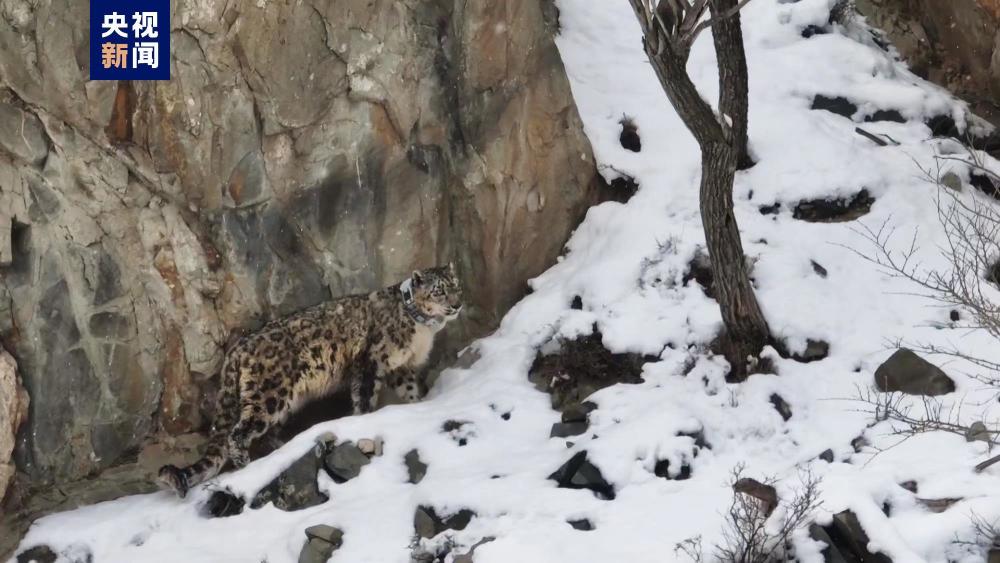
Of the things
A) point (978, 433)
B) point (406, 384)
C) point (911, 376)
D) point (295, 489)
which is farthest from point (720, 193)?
point (295, 489)

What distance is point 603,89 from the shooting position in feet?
41.8

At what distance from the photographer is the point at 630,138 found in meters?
12.2

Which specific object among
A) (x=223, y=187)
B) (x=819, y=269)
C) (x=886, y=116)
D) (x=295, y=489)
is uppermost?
(x=886, y=116)

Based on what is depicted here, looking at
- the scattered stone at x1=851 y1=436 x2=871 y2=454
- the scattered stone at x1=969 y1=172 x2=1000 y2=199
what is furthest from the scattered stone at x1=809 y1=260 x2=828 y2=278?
the scattered stone at x1=851 y1=436 x2=871 y2=454

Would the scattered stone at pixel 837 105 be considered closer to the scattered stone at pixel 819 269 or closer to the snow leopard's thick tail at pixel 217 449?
the scattered stone at pixel 819 269

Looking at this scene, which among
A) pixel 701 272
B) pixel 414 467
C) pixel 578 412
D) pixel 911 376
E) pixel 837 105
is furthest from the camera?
pixel 837 105

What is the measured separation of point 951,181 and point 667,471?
14.9 ft

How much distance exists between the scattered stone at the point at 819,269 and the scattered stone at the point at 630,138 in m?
2.47

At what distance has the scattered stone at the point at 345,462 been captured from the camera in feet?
29.8

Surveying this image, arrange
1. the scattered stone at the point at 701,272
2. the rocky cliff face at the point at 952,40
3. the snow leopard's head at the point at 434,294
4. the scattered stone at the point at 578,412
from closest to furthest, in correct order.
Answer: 1. the scattered stone at the point at 578,412
2. the snow leopard's head at the point at 434,294
3. the scattered stone at the point at 701,272
4. the rocky cliff face at the point at 952,40

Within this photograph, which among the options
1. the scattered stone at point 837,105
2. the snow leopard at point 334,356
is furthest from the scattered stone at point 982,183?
the snow leopard at point 334,356

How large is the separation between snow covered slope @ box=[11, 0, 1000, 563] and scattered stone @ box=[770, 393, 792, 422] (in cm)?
4

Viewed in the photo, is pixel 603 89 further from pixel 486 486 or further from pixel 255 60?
pixel 486 486

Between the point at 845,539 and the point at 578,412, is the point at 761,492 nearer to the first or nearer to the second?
the point at 845,539
